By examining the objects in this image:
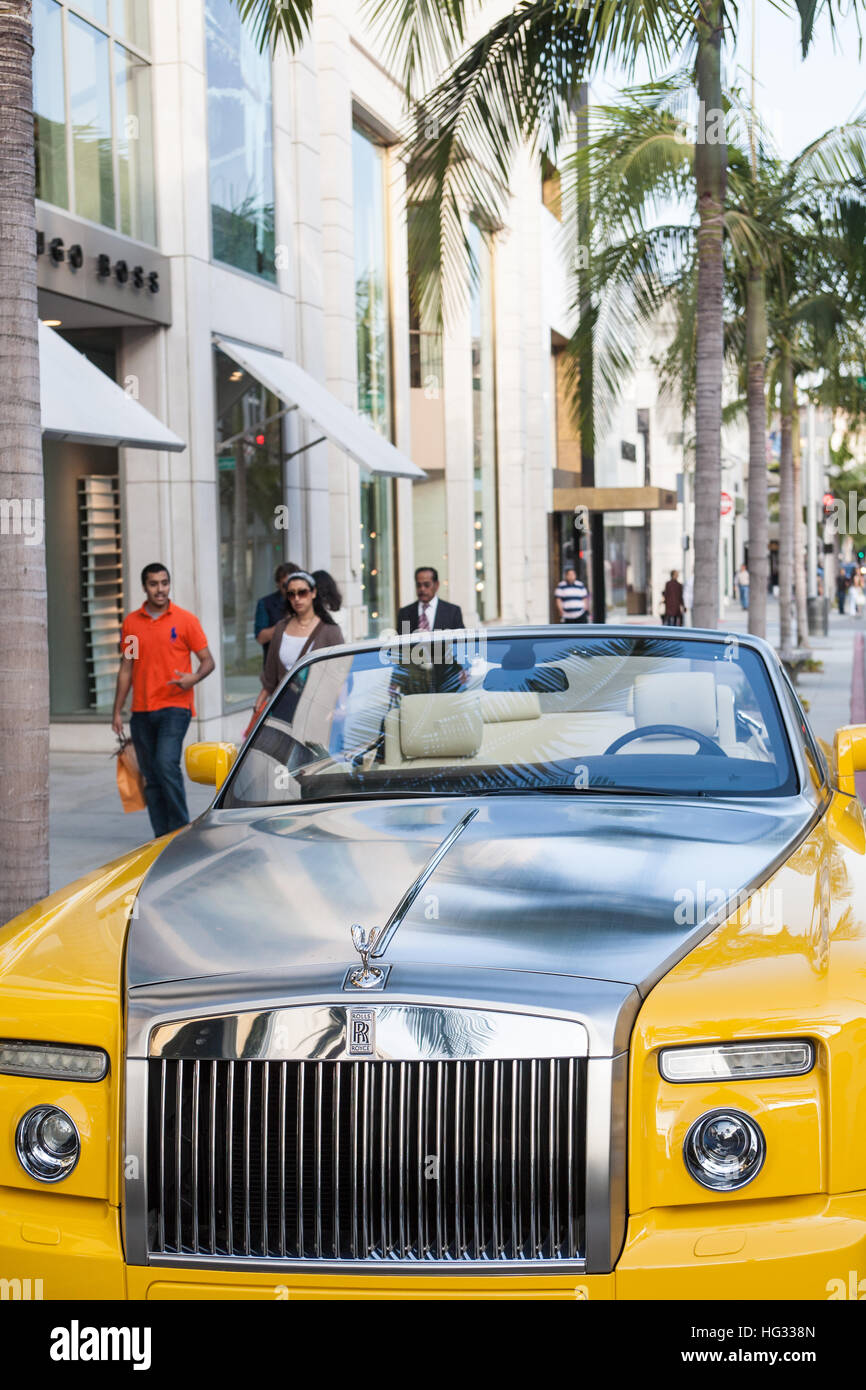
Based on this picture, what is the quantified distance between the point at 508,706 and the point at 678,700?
1.63ft

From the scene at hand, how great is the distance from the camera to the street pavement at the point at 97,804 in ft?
32.1

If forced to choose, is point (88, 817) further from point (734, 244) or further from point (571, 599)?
point (571, 599)

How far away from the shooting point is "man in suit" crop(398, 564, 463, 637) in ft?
40.3

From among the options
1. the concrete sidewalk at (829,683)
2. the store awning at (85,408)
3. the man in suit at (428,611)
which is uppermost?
the store awning at (85,408)

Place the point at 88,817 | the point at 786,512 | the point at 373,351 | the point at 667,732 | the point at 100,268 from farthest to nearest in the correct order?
the point at 786,512, the point at 373,351, the point at 100,268, the point at 88,817, the point at 667,732

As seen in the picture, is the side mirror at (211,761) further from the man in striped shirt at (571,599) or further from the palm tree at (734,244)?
the man in striped shirt at (571,599)

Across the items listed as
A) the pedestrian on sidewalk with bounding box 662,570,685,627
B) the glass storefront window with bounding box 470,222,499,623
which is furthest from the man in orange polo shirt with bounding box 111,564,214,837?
the pedestrian on sidewalk with bounding box 662,570,685,627

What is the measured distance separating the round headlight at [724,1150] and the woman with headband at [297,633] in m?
6.94

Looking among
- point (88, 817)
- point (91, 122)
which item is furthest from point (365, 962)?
point (91, 122)

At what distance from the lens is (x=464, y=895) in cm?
301

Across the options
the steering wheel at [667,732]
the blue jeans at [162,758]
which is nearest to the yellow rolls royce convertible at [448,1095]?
the steering wheel at [667,732]

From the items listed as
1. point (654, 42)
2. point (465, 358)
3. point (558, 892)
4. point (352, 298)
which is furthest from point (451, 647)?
point (465, 358)

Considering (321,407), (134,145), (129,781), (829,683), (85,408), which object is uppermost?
(134,145)

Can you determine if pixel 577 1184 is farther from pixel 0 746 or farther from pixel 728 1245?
pixel 0 746
